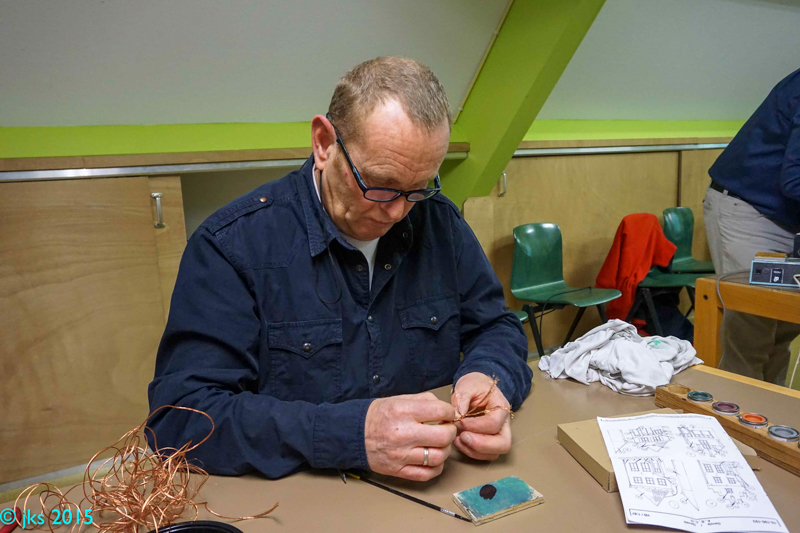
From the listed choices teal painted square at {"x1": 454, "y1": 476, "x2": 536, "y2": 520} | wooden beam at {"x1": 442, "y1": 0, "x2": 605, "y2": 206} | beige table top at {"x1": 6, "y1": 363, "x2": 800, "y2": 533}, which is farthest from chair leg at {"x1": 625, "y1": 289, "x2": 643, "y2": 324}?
teal painted square at {"x1": 454, "y1": 476, "x2": 536, "y2": 520}

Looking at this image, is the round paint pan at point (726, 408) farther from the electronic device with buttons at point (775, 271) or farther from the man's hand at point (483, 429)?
the electronic device with buttons at point (775, 271)

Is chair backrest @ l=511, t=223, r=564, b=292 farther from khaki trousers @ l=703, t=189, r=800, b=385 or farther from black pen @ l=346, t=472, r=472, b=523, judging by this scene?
black pen @ l=346, t=472, r=472, b=523

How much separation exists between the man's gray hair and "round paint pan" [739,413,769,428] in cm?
76

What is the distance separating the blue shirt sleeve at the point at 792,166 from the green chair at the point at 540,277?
1019 millimetres

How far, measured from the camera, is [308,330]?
1.14 metres

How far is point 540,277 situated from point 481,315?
6.03 feet

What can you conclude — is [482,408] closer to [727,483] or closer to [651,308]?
[727,483]

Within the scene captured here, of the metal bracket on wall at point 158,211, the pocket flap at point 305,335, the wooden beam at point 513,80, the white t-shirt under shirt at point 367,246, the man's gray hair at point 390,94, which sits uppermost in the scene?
the wooden beam at point 513,80

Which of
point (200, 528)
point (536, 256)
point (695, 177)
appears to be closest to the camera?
point (200, 528)

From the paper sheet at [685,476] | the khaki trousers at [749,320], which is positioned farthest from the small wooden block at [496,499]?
the khaki trousers at [749,320]

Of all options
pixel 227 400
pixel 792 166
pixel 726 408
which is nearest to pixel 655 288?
pixel 792 166

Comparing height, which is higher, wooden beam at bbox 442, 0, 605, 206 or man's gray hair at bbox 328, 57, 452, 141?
wooden beam at bbox 442, 0, 605, 206

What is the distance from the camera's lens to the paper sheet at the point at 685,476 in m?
0.73

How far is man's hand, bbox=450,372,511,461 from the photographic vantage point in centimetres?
89
